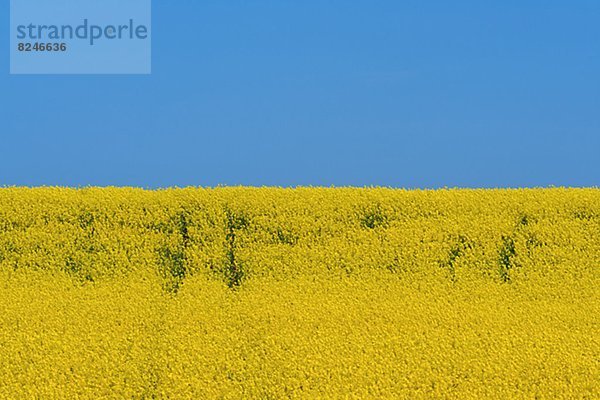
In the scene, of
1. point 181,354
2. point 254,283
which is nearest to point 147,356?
point 181,354

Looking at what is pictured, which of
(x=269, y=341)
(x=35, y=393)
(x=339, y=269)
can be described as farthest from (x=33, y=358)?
(x=339, y=269)

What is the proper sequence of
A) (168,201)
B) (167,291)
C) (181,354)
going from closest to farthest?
(181,354)
(167,291)
(168,201)

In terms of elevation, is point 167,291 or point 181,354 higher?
point 167,291

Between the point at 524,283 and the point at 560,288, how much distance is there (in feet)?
1.74

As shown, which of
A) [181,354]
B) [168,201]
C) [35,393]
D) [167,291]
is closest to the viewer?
[35,393]

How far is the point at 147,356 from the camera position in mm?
8531

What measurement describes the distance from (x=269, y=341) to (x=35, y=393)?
106 inches

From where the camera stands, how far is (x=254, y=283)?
10.3 metres

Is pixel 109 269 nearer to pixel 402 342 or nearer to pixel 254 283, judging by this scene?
pixel 254 283

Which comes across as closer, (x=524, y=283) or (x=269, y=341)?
(x=269, y=341)

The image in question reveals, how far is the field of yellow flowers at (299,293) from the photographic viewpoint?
809 centimetres

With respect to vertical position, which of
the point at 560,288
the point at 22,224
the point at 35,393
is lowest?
the point at 35,393

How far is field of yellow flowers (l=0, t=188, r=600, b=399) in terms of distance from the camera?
8.09m

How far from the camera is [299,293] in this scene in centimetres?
1007
